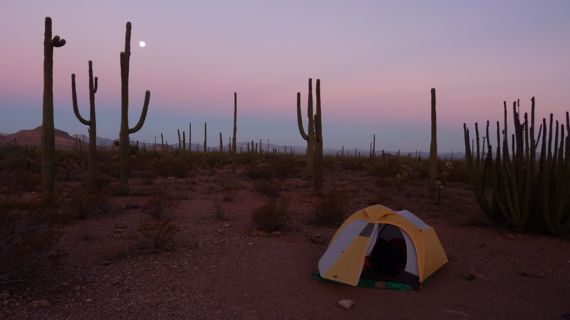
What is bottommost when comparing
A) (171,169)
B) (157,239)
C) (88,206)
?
(157,239)

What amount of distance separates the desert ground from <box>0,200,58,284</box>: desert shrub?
0.16 meters

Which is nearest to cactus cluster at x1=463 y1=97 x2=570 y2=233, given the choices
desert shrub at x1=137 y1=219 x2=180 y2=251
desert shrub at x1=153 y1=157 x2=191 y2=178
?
desert shrub at x1=137 y1=219 x2=180 y2=251

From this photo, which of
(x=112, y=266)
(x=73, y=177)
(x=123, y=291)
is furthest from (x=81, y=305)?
(x=73, y=177)

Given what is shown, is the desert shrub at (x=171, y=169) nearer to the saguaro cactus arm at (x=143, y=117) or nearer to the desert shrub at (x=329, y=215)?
the saguaro cactus arm at (x=143, y=117)

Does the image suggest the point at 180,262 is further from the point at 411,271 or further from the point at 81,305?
the point at 411,271

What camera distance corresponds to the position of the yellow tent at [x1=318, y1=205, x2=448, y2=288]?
589 centimetres

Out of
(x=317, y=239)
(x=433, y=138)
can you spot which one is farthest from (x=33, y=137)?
(x=317, y=239)

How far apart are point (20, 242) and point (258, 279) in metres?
2.91

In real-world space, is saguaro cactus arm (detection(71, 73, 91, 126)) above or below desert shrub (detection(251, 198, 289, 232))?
above

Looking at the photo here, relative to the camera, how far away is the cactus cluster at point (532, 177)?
845 cm

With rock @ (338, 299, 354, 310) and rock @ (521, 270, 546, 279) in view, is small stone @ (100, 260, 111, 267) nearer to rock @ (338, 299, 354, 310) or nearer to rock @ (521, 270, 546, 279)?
rock @ (338, 299, 354, 310)

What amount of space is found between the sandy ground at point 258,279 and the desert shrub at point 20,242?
0.22 metres

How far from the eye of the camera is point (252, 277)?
6.06 meters

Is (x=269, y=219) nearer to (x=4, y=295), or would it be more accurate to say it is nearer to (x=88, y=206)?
(x=88, y=206)
